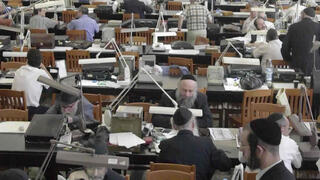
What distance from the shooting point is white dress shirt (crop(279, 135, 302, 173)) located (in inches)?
194

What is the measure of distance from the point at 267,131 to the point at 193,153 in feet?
4.68

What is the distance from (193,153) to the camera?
4.87 metres

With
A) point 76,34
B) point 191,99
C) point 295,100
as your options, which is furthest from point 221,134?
point 76,34

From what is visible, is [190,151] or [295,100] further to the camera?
[295,100]

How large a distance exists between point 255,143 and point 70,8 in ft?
35.0

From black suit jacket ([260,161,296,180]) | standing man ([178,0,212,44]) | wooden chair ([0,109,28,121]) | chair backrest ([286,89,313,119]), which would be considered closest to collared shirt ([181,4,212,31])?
standing man ([178,0,212,44])

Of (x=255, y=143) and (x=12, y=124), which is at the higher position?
(x=255, y=143)

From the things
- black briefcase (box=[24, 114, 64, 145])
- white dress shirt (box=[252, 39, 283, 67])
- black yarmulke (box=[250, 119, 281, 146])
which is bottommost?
black briefcase (box=[24, 114, 64, 145])

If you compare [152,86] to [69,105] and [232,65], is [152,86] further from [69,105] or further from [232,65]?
[69,105]

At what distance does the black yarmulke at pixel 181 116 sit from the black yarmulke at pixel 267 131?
4.67 feet

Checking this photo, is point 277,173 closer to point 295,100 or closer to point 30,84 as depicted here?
point 295,100

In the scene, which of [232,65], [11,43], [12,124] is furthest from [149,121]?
Answer: [11,43]

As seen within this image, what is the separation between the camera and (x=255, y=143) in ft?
11.5

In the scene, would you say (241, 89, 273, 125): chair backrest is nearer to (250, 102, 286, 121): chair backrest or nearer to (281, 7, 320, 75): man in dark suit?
(250, 102, 286, 121): chair backrest
